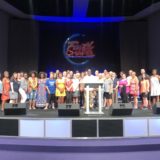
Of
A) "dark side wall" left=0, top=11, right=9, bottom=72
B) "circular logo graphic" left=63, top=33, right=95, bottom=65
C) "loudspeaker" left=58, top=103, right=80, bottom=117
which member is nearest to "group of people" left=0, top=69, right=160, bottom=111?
"loudspeaker" left=58, top=103, right=80, bottom=117

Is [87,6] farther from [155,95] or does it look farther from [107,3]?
[155,95]

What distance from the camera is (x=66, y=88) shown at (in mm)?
9555

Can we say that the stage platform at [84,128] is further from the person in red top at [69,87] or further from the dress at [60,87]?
the person in red top at [69,87]

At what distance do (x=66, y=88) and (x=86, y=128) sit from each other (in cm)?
454

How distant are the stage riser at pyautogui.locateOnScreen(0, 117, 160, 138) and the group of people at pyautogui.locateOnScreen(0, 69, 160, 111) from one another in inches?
149

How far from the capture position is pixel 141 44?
51.4ft

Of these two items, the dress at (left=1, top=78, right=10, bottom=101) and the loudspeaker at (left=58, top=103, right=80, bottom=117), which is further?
the dress at (left=1, top=78, right=10, bottom=101)

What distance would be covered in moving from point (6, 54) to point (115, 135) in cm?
1113

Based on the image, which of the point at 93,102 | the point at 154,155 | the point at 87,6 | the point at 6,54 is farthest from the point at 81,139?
the point at 6,54

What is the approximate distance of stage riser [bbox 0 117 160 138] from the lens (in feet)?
16.6

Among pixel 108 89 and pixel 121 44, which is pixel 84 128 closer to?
pixel 108 89

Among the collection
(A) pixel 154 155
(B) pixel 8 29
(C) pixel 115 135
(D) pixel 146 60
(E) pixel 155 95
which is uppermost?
(B) pixel 8 29

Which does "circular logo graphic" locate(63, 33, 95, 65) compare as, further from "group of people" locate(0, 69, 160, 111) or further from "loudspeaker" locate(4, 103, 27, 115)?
"loudspeaker" locate(4, 103, 27, 115)

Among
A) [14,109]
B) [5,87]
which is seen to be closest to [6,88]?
[5,87]
